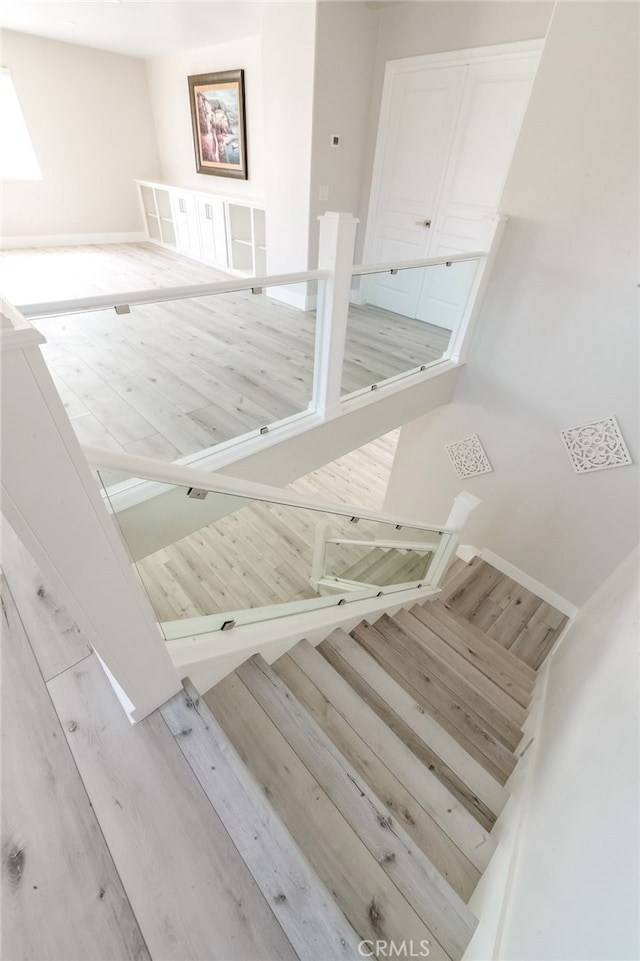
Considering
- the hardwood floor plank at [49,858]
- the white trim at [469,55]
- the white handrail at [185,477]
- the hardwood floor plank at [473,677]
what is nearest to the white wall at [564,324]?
Result: the white trim at [469,55]

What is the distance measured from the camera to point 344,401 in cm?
268

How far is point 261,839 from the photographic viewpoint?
1048 millimetres

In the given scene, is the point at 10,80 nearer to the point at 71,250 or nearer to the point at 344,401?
the point at 71,250

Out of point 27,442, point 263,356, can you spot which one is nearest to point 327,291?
point 263,356

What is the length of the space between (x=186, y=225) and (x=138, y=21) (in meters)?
1.89

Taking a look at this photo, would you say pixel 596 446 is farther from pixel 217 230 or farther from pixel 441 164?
pixel 217 230

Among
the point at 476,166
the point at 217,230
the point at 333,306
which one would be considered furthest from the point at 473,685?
the point at 217,230

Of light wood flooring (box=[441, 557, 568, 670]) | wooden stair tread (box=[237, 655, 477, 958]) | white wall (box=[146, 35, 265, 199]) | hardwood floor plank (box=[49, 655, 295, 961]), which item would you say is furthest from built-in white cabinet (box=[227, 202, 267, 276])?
hardwood floor plank (box=[49, 655, 295, 961])

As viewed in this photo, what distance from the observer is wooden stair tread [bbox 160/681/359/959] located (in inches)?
36.7

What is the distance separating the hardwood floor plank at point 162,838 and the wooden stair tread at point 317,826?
0.23 metres

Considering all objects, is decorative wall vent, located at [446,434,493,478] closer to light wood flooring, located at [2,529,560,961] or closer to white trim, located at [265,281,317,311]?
white trim, located at [265,281,317,311]

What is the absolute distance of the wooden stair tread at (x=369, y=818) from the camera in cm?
107

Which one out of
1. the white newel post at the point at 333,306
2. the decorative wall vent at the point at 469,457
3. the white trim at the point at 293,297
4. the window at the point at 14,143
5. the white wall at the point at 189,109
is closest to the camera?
the white newel post at the point at 333,306

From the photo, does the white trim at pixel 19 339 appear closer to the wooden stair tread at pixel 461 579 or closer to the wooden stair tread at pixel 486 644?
the wooden stair tread at pixel 486 644
